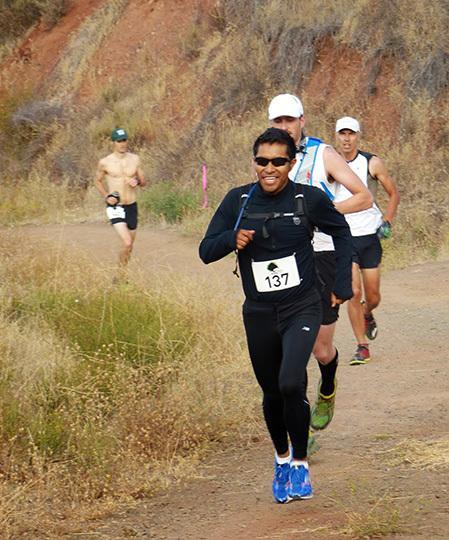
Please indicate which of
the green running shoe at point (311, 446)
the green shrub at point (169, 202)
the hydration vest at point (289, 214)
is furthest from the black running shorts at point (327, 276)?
the green shrub at point (169, 202)

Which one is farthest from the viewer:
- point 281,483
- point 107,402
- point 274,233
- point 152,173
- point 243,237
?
point 152,173

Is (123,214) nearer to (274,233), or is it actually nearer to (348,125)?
(348,125)

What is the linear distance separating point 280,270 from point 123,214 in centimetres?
907

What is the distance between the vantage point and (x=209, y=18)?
29.3 meters

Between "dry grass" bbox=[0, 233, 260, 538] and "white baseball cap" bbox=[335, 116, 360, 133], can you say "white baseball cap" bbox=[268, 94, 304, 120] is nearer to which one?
"dry grass" bbox=[0, 233, 260, 538]

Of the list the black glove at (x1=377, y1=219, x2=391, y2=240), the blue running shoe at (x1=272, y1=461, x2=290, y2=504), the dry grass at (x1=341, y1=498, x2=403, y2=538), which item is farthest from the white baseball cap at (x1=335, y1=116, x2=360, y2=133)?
the dry grass at (x1=341, y1=498, x2=403, y2=538)

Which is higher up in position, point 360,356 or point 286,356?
point 286,356

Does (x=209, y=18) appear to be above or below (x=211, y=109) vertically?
above

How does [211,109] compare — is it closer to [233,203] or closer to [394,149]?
[394,149]

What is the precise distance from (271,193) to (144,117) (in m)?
21.9

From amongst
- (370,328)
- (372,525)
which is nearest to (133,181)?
(370,328)

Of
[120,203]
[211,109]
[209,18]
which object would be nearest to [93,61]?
[209,18]

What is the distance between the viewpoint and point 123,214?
49.8ft

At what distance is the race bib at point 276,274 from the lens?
626 cm
